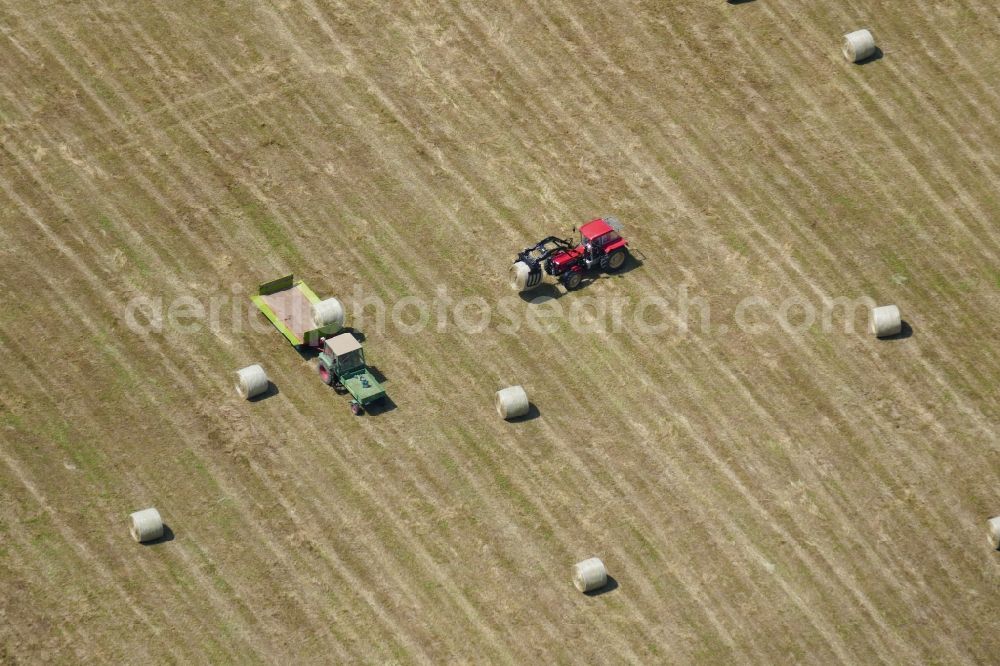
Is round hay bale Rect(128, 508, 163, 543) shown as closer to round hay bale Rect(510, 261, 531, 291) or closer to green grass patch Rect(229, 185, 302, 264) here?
green grass patch Rect(229, 185, 302, 264)

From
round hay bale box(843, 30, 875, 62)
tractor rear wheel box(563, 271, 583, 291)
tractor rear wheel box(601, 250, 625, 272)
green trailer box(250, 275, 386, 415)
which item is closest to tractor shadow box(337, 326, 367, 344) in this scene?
green trailer box(250, 275, 386, 415)

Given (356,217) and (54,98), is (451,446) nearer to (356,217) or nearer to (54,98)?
(356,217)

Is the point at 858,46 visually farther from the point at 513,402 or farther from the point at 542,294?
the point at 513,402

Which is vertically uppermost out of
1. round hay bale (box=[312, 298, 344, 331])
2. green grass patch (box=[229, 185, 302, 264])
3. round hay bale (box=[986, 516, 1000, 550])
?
green grass patch (box=[229, 185, 302, 264])

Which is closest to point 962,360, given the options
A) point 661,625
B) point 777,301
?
point 777,301

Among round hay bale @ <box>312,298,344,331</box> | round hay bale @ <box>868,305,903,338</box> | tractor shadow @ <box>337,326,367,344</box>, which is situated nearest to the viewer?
round hay bale @ <box>312,298,344,331</box>
